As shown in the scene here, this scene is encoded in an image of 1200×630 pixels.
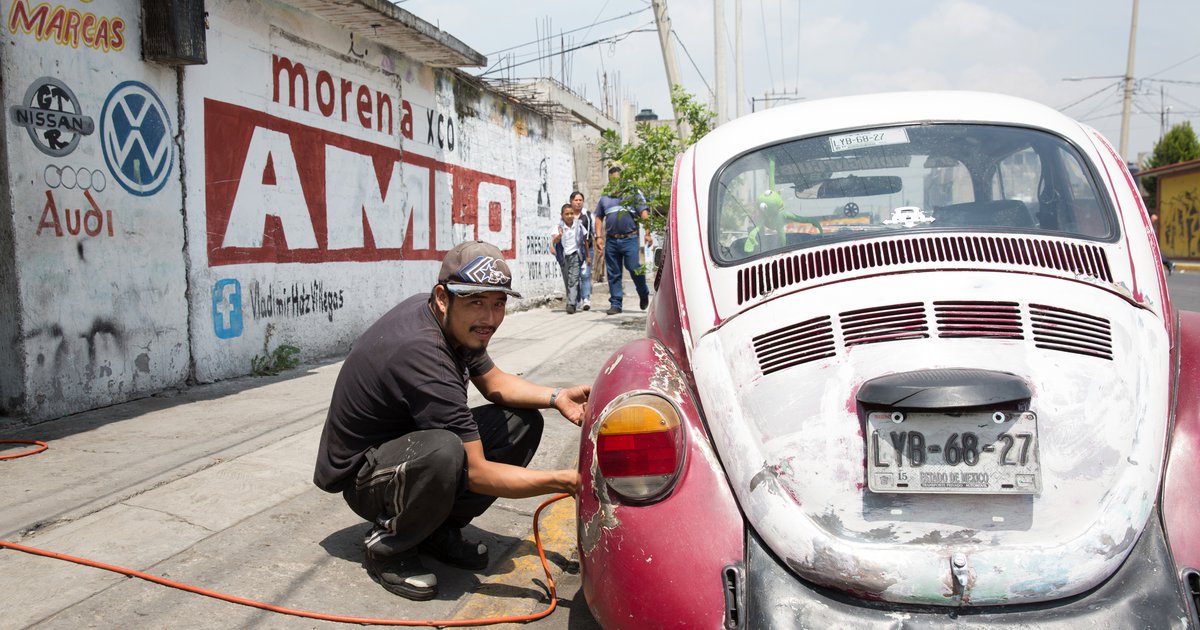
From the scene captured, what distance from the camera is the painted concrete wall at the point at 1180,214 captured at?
32281mm

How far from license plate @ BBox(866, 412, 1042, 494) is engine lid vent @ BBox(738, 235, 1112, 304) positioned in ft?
1.70

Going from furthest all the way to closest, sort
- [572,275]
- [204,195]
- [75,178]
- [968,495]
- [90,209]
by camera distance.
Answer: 1. [572,275]
2. [204,195]
3. [90,209]
4. [75,178]
5. [968,495]

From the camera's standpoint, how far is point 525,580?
333 cm

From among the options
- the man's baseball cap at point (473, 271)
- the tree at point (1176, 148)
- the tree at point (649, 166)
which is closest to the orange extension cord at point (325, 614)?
the man's baseball cap at point (473, 271)

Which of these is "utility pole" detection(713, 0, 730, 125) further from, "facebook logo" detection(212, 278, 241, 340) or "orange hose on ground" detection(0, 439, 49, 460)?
"orange hose on ground" detection(0, 439, 49, 460)

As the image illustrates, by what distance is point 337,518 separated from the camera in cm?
386

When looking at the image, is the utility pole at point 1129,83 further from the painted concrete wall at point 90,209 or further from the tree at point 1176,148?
the painted concrete wall at point 90,209

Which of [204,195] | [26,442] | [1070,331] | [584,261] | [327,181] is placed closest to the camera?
[1070,331]

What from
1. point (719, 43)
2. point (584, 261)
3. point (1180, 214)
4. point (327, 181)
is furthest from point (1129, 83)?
point (327, 181)

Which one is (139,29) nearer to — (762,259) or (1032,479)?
(762,259)

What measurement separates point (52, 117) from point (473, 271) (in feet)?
12.5

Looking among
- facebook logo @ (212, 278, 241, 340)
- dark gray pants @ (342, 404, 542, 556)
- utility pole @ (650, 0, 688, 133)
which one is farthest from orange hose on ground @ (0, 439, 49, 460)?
utility pole @ (650, 0, 688, 133)

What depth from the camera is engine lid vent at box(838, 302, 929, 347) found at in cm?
227

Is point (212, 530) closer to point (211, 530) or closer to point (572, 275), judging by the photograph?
point (211, 530)
